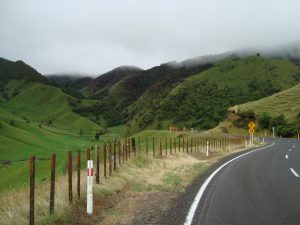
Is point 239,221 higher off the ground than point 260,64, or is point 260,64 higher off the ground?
point 260,64

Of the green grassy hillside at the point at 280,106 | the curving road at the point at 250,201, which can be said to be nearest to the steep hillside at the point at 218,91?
the green grassy hillside at the point at 280,106

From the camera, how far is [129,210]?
9867 mm

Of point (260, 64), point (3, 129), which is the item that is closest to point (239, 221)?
point (3, 129)

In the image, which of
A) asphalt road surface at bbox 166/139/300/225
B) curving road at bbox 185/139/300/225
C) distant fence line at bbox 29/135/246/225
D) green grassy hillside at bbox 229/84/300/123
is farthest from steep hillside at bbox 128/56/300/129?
asphalt road surface at bbox 166/139/300/225

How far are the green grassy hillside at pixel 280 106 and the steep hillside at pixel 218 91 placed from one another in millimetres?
29922

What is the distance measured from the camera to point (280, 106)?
10044cm

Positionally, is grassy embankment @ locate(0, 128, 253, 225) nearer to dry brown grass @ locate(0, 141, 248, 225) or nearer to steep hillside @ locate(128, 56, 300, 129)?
dry brown grass @ locate(0, 141, 248, 225)

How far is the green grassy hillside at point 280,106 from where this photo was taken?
9185 cm

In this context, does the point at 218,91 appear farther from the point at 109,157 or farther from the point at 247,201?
the point at 247,201

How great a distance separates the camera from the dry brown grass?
842 cm

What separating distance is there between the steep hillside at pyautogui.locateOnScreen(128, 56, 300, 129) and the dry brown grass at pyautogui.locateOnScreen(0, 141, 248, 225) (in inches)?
4687

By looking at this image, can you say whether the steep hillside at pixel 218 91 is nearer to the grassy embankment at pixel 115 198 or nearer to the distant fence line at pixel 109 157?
the distant fence line at pixel 109 157

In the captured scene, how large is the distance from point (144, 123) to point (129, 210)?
156278mm

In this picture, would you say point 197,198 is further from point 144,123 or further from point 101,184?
point 144,123
